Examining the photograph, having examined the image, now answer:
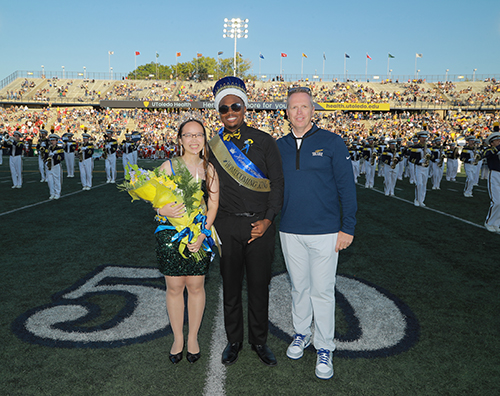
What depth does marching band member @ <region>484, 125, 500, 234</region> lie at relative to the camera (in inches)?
309

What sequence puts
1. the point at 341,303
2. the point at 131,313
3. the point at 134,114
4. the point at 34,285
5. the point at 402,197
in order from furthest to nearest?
the point at 134,114 → the point at 402,197 → the point at 34,285 → the point at 341,303 → the point at 131,313

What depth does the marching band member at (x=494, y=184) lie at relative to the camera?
25.8 feet

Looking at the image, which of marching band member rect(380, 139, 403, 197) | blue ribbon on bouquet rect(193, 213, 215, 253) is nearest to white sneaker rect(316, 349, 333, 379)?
blue ribbon on bouquet rect(193, 213, 215, 253)

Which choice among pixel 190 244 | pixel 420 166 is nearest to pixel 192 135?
pixel 190 244

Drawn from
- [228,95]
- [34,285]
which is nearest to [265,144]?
[228,95]

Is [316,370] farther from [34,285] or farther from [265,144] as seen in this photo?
[34,285]

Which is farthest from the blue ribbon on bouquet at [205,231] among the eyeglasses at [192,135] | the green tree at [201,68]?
the green tree at [201,68]

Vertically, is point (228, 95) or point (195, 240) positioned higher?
point (228, 95)

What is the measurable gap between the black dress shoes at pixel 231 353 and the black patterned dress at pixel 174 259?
0.72 meters

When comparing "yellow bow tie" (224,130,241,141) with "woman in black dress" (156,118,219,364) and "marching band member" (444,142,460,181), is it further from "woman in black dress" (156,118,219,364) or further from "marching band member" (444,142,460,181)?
"marching band member" (444,142,460,181)

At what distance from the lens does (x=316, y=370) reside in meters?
2.82

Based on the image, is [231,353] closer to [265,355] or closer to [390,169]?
[265,355]

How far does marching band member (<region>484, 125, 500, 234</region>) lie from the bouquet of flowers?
7.37 metres

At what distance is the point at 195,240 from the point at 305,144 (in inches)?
42.9
